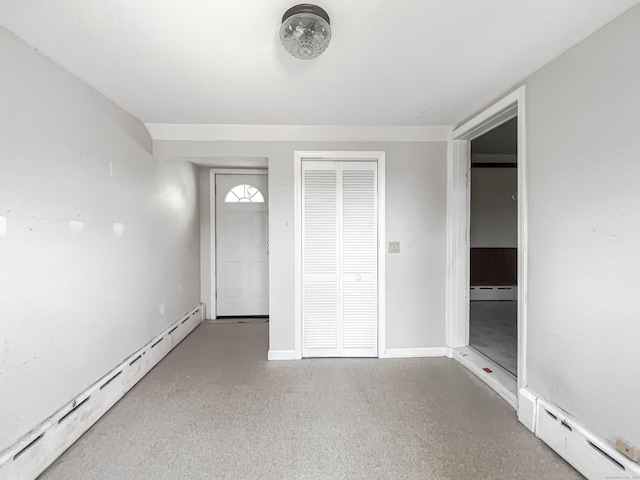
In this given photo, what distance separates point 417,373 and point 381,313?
61cm

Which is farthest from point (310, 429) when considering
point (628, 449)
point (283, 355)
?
point (628, 449)

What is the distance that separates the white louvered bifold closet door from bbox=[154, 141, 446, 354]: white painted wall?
152 mm

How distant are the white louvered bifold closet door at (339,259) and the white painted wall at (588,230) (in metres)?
1.38

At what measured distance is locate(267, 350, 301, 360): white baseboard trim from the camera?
297 centimetres

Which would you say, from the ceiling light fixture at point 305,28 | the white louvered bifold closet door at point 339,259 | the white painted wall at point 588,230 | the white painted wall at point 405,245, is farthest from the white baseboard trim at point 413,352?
the ceiling light fixture at point 305,28

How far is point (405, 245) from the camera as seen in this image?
2.99 meters

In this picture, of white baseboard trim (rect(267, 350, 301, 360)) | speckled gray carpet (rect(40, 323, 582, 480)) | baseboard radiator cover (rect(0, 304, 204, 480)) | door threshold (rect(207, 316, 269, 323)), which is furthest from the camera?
door threshold (rect(207, 316, 269, 323))

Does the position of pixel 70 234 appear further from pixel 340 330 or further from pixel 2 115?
pixel 340 330

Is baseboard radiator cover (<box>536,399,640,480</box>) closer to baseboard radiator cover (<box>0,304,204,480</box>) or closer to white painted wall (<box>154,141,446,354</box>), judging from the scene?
white painted wall (<box>154,141,446,354</box>)

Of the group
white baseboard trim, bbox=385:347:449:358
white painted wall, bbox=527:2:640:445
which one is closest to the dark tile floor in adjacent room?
white baseboard trim, bbox=385:347:449:358

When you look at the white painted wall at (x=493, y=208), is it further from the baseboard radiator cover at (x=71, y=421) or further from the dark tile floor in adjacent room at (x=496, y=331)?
the baseboard radiator cover at (x=71, y=421)

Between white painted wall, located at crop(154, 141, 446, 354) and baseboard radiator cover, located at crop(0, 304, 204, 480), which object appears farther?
white painted wall, located at crop(154, 141, 446, 354)

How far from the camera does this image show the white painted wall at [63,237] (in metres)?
1.45

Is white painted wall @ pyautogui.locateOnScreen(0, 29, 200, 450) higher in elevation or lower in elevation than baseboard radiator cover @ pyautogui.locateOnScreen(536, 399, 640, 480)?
higher
